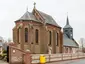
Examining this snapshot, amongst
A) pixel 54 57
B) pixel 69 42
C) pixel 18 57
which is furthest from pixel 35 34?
pixel 69 42

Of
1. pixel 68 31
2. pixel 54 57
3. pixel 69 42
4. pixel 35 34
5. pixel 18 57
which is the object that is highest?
pixel 68 31

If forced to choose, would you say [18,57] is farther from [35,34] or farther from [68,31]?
[68,31]

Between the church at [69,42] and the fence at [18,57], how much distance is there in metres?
49.0

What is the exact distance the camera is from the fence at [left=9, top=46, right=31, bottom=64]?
25.0 metres

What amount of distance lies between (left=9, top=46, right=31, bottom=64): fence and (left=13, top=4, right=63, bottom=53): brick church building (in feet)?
71.8

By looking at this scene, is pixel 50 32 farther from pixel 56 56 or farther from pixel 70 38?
pixel 70 38

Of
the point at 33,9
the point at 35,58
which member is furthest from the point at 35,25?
the point at 35,58

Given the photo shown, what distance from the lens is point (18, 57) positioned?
25.3m

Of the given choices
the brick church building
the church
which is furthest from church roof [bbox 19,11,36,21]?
the church

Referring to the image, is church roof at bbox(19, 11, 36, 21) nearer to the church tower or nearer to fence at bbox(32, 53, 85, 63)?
fence at bbox(32, 53, 85, 63)

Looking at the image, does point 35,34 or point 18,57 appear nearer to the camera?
point 18,57

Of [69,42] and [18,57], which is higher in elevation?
[69,42]

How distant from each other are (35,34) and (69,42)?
115 ft

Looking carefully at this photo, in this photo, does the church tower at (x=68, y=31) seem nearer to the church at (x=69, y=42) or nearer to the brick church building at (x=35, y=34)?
the church at (x=69, y=42)
